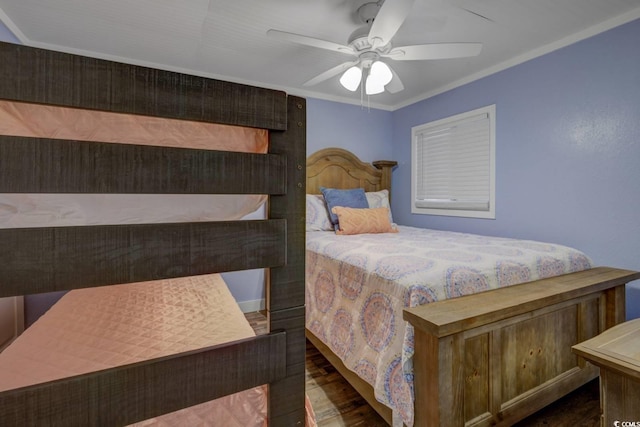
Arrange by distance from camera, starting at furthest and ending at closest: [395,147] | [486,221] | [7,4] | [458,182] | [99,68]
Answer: [395,147], [458,182], [486,221], [7,4], [99,68]

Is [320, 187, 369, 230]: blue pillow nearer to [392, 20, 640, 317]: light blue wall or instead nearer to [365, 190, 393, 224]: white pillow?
[365, 190, 393, 224]: white pillow

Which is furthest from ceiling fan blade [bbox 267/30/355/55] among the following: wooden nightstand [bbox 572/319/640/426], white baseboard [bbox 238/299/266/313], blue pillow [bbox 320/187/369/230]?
white baseboard [bbox 238/299/266/313]

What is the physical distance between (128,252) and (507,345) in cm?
146

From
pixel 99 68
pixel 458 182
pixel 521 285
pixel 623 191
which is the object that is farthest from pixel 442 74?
pixel 99 68

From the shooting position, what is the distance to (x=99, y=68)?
0.53m

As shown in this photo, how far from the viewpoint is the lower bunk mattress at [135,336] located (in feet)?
2.35

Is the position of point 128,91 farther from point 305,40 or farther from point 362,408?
point 362,408

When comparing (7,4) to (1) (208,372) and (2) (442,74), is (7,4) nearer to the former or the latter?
(1) (208,372)

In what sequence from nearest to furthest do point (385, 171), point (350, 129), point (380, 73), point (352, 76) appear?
point (380, 73) → point (352, 76) → point (350, 129) → point (385, 171)

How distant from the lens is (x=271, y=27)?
81.4 inches

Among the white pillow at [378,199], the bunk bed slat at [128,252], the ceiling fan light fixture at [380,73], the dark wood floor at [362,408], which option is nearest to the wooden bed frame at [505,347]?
the dark wood floor at [362,408]

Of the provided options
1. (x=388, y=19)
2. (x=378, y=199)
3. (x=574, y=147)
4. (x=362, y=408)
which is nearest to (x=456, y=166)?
(x=378, y=199)

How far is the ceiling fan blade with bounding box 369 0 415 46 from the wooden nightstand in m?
1.53

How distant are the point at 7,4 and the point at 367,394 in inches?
118
